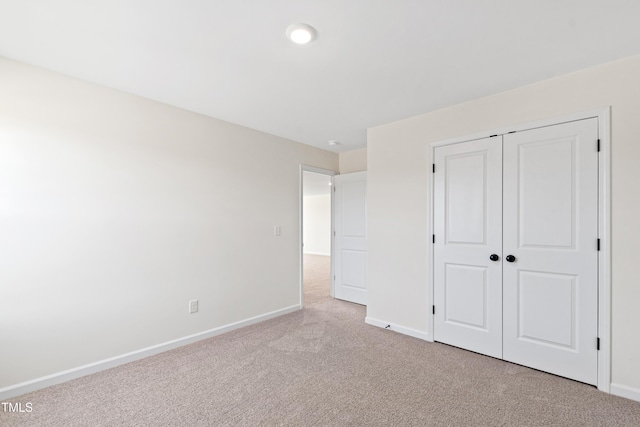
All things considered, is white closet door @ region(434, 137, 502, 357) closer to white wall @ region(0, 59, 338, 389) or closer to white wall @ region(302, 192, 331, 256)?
white wall @ region(0, 59, 338, 389)

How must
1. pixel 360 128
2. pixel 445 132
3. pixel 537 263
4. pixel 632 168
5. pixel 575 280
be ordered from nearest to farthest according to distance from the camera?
1. pixel 632 168
2. pixel 575 280
3. pixel 537 263
4. pixel 445 132
5. pixel 360 128

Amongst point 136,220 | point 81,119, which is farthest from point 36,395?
point 81,119

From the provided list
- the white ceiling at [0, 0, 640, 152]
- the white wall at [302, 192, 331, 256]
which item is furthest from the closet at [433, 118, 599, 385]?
the white wall at [302, 192, 331, 256]

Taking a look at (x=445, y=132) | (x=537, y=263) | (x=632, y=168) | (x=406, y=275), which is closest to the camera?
(x=632, y=168)

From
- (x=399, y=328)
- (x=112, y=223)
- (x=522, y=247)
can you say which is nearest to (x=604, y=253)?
(x=522, y=247)

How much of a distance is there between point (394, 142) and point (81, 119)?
304 centimetres

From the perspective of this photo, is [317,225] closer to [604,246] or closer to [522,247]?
[522,247]

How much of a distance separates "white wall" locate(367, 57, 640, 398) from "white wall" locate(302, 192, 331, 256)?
702 cm

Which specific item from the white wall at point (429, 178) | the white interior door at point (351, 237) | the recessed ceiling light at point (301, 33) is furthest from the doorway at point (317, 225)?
the recessed ceiling light at point (301, 33)

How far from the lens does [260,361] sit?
2.64 metres

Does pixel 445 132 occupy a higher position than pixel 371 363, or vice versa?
pixel 445 132

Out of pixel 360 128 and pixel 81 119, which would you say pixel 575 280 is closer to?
pixel 360 128

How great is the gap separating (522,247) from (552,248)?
0.68ft

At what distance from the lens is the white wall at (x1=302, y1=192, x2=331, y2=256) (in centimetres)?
1074
